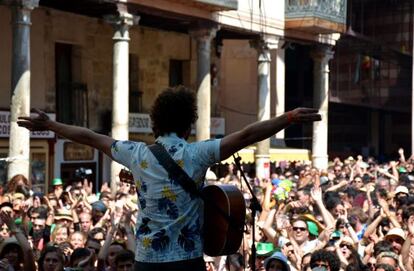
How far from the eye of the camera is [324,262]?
722 centimetres

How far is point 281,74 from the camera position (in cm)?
3067

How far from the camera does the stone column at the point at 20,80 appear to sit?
16625mm

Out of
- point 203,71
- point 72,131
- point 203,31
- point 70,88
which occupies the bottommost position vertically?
point 72,131

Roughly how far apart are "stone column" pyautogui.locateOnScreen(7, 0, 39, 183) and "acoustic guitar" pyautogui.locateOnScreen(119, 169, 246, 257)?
12.9 metres

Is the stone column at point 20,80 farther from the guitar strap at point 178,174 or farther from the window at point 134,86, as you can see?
the guitar strap at point 178,174

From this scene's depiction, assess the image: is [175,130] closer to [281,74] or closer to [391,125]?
[281,74]

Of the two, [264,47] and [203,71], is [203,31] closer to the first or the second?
[203,71]

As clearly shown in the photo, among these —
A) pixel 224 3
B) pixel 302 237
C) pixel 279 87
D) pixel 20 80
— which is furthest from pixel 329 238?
pixel 279 87

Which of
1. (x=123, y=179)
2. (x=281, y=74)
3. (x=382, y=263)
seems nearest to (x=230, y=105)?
(x=281, y=74)

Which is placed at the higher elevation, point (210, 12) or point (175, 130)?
point (210, 12)

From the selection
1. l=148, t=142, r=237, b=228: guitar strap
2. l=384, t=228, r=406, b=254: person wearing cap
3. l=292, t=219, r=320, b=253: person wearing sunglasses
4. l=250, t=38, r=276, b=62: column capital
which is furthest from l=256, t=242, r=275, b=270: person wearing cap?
l=250, t=38, r=276, b=62: column capital

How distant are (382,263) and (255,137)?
3.75m

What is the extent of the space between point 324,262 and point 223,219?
3320 millimetres

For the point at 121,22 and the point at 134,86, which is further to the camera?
the point at 134,86
